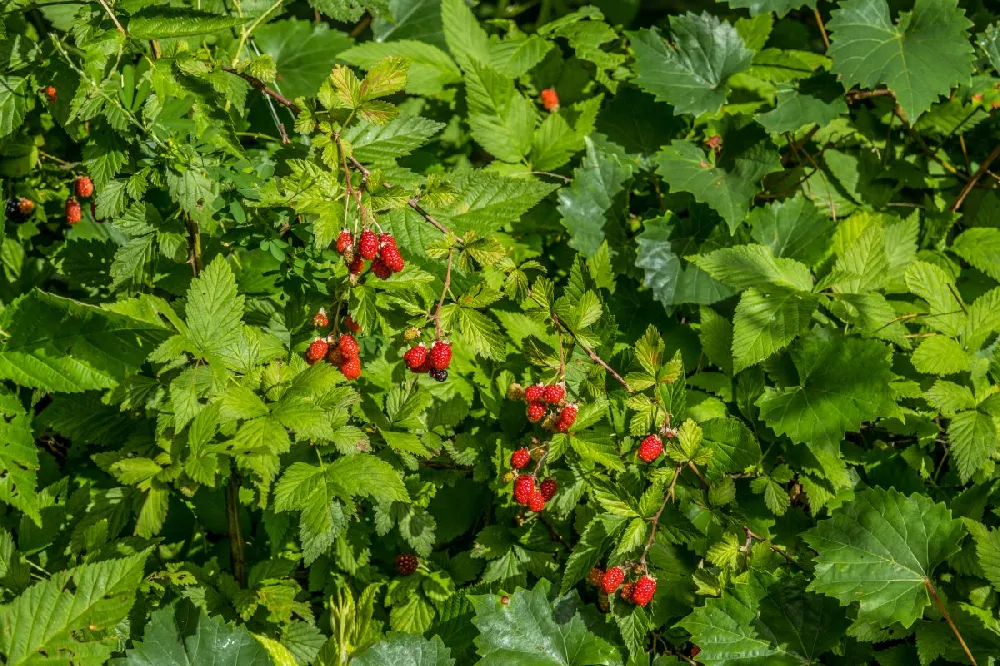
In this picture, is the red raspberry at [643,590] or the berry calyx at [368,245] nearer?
the berry calyx at [368,245]

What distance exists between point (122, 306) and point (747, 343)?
5.27 ft

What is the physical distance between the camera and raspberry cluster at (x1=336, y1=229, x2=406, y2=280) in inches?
71.3

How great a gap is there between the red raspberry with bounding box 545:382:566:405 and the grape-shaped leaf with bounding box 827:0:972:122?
1.40 meters

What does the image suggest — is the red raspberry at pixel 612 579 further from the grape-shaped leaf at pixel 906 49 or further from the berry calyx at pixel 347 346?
the grape-shaped leaf at pixel 906 49

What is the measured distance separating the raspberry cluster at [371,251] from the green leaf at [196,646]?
0.88 meters

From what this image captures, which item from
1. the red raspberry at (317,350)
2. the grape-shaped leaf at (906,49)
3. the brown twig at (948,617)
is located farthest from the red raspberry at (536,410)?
the grape-shaped leaf at (906,49)

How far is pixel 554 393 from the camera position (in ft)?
6.63

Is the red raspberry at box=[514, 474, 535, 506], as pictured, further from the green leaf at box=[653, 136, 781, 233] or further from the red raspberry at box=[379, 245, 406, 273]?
the green leaf at box=[653, 136, 781, 233]

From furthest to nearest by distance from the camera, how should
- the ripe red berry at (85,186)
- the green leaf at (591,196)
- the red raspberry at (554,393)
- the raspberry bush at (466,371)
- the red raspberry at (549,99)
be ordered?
the red raspberry at (549,99) < the green leaf at (591,196) < the ripe red berry at (85,186) < the red raspberry at (554,393) < the raspberry bush at (466,371)

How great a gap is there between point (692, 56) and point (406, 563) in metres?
1.93

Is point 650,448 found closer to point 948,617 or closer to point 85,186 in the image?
point 948,617

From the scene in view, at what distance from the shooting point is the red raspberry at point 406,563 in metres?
2.35

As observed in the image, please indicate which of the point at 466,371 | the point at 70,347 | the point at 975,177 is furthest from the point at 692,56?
the point at 70,347

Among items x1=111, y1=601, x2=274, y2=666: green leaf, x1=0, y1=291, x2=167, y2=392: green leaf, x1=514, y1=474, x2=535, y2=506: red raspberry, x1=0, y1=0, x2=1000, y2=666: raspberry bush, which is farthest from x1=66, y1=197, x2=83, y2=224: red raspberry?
x1=514, y1=474, x2=535, y2=506: red raspberry
